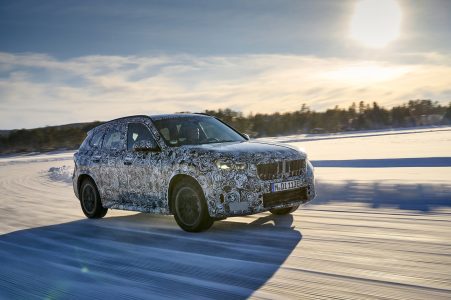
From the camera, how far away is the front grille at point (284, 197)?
7172 mm

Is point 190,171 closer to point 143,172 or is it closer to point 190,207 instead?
point 190,207

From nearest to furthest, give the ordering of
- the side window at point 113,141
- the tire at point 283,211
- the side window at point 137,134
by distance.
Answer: the side window at point 137,134 < the tire at point 283,211 < the side window at point 113,141

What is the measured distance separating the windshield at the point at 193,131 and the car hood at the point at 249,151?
45cm

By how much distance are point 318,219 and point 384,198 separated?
6.57ft

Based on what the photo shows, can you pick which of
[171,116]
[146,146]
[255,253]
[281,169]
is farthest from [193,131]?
[255,253]

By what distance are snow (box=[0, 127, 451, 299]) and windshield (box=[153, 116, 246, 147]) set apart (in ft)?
4.24

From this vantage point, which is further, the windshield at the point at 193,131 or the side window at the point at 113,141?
the side window at the point at 113,141

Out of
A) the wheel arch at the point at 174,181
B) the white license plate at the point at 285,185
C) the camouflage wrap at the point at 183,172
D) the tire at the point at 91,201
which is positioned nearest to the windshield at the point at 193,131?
the camouflage wrap at the point at 183,172

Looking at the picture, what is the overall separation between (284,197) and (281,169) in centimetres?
38

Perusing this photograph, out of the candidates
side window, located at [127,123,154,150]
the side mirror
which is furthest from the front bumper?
side window, located at [127,123,154,150]

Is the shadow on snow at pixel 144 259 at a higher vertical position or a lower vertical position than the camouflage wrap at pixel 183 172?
lower

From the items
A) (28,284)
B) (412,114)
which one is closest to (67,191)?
(28,284)

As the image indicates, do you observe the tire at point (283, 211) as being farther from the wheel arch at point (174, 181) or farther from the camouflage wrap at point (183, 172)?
the wheel arch at point (174, 181)

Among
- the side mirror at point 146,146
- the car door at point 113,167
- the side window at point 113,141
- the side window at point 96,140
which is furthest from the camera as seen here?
the side window at point 96,140
